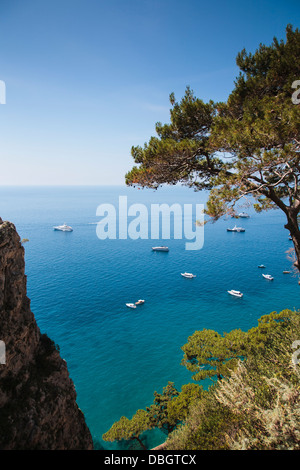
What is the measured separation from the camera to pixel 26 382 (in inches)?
421

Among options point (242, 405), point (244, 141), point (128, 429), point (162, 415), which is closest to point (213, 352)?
point (162, 415)

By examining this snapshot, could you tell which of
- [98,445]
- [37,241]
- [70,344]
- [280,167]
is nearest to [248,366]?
[280,167]

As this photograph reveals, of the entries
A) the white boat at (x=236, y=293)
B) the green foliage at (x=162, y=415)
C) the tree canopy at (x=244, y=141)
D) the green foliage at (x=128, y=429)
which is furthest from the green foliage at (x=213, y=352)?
the white boat at (x=236, y=293)

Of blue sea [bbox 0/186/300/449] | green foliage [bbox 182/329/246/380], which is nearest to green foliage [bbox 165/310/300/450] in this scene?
green foliage [bbox 182/329/246/380]

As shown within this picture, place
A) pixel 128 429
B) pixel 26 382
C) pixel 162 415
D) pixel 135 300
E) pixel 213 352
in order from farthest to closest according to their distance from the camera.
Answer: pixel 135 300 < pixel 213 352 < pixel 162 415 < pixel 128 429 < pixel 26 382

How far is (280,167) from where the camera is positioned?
9.27 meters

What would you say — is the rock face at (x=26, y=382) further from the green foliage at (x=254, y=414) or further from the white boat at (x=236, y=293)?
the white boat at (x=236, y=293)

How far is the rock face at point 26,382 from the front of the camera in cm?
948

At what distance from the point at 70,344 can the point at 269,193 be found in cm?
2918

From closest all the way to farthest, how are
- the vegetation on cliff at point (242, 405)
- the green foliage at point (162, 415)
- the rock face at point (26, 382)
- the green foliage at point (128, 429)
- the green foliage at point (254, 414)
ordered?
1. the green foliage at point (254, 414)
2. the vegetation on cliff at point (242, 405)
3. the rock face at point (26, 382)
4. the green foliage at point (128, 429)
5. the green foliage at point (162, 415)

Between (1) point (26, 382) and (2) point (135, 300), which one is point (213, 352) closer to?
(1) point (26, 382)

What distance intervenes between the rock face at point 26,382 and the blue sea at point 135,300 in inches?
309

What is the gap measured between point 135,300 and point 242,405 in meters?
31.3
